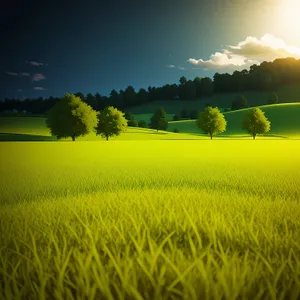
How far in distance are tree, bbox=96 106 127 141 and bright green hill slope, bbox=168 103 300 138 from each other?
33915 mm

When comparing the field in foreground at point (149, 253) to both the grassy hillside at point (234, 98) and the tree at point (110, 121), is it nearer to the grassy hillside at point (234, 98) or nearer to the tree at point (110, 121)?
the tree at point (110, 121)

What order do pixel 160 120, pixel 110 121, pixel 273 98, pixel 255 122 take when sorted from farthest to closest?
pixel 273 98
pixel 160 120
pixel 255 122
pixel 110 121

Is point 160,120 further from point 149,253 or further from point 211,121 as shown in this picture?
point 149,253

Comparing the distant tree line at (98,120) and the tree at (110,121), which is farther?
the tree at (110,121)

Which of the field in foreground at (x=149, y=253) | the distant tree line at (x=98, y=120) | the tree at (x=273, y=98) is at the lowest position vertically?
the field in foreground at (x=149, y=253)

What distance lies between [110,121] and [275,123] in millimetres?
45855

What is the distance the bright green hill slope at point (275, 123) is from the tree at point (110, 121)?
3391cm

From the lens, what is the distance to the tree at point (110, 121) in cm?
4053

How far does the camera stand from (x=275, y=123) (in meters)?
68.5

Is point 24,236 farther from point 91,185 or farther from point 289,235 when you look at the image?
point 91,185

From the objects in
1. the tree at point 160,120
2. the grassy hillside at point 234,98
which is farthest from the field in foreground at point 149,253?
the grassy hillside at point 234,98

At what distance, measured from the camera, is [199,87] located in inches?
3339

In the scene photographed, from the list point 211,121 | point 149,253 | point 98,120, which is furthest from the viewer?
point 211,121

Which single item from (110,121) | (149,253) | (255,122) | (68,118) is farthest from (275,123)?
(149,253)
